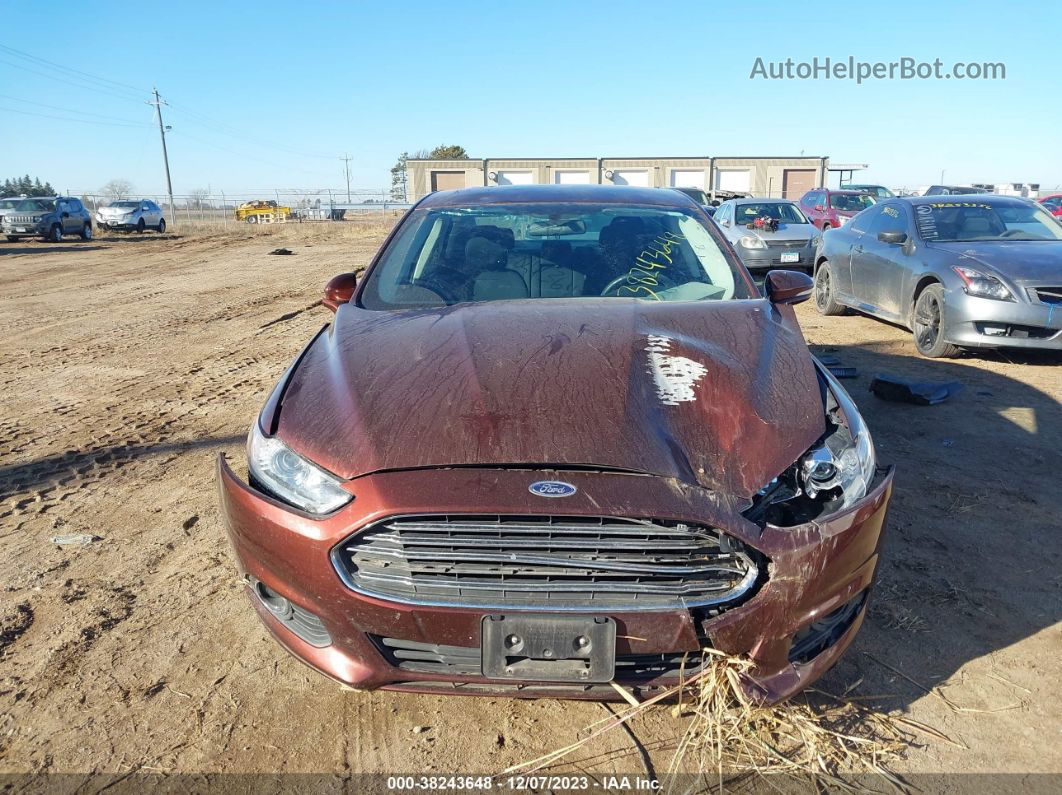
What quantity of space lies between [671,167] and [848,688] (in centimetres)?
5907

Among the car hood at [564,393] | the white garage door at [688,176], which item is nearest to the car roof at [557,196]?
the car hood at [564,393]

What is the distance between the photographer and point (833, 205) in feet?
65.5

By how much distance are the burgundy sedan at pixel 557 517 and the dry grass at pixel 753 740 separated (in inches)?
2.6

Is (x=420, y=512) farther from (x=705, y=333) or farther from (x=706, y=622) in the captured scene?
(x=705, y=333)

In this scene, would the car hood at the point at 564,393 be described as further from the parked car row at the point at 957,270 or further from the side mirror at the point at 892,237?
the side mirror at the point at 892,237

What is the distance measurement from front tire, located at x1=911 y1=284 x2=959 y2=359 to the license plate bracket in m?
6.27

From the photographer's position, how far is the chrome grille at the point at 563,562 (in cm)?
201

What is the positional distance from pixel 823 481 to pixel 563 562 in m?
0.81

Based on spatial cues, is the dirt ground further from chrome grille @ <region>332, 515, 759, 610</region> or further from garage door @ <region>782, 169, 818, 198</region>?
garage door @ <region>782, 169, 818, 198</region>

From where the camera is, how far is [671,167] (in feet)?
190

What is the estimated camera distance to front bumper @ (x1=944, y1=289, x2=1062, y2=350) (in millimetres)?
6441

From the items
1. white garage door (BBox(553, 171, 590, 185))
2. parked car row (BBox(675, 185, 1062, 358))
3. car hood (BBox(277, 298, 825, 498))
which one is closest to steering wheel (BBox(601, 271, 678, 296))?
car hood (BBox(277, 298, 825, 498))

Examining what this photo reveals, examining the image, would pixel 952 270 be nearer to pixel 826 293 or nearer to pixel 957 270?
pixel 957 270

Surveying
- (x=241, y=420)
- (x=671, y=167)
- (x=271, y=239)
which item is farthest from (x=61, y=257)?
(x=671, y=167)
